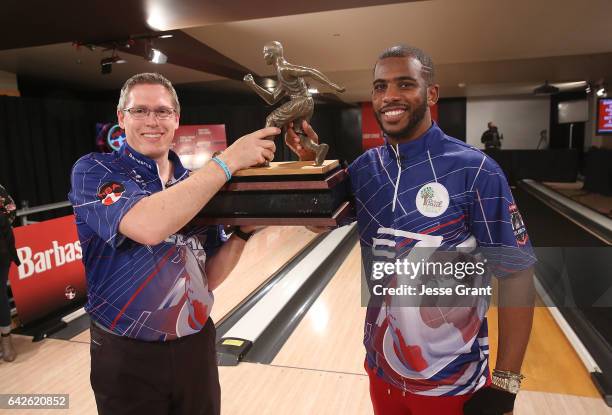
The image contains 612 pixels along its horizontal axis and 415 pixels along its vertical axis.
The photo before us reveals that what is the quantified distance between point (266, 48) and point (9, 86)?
6.89 meters

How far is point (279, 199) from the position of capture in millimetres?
1171

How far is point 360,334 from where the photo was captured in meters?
3.39

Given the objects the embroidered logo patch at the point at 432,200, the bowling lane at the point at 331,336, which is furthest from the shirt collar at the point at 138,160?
the bowling lane at the point at 331,336

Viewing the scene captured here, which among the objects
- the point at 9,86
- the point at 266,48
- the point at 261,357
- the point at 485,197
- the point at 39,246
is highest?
the point at 9,86

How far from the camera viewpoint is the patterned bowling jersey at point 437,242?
45.2 inches

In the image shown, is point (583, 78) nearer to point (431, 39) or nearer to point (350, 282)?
point (431, 39)

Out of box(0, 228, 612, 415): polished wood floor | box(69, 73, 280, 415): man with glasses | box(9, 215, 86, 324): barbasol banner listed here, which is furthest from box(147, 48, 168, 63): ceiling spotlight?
box(69, 73, 280, 415): man with glasses

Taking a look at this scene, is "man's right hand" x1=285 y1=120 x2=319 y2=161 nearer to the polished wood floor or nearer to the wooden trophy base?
the wooden trophy base

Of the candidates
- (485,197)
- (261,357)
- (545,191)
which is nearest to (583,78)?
(545,191)

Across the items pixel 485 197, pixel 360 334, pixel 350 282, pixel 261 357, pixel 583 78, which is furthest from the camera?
pixel 583 78

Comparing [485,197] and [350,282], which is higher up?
[485,197]

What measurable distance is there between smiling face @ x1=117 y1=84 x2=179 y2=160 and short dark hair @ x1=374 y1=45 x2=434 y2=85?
2.04 ft

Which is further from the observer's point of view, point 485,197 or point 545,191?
point 545,191

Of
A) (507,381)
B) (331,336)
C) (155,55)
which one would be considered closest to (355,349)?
(331,336)
